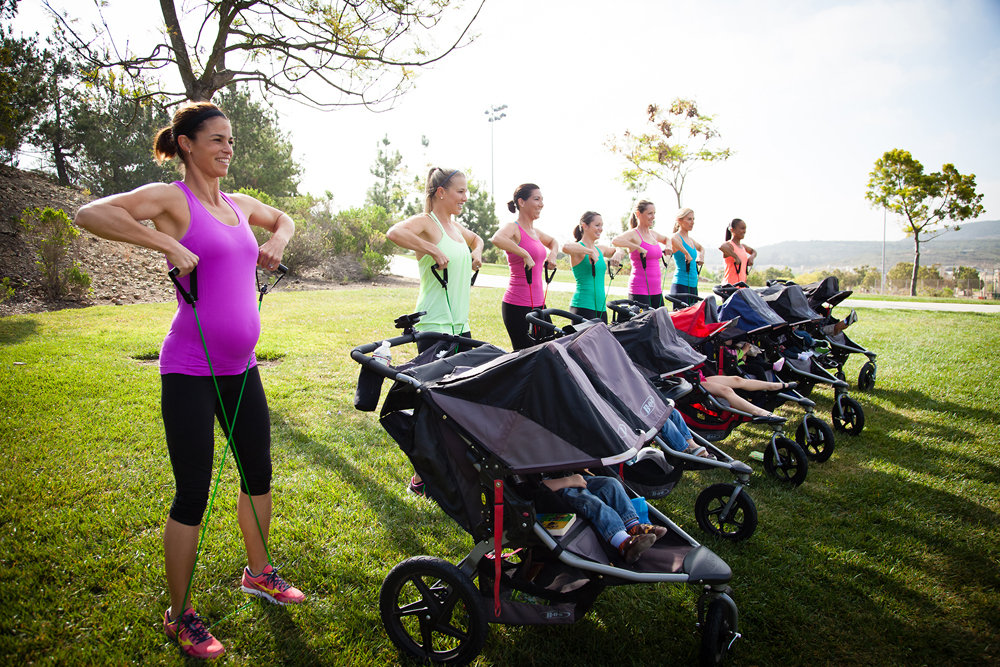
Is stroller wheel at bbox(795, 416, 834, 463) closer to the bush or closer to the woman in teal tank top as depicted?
the woman in teal tank top

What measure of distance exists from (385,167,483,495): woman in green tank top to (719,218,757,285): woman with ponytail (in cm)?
482

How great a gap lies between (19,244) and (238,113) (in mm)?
12462

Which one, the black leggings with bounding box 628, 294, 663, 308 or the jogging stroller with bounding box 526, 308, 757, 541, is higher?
→ the black leggings with bounding box 628, 294, 663, 308

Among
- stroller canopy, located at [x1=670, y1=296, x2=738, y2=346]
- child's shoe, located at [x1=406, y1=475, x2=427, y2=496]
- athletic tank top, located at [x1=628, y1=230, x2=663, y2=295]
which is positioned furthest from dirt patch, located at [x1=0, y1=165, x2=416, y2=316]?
stroller canopy, located at [x1=670, y1=296, x2=738, y2=346]

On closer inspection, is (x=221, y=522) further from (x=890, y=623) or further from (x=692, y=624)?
(x=890, y=623)

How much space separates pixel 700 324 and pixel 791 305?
155cm

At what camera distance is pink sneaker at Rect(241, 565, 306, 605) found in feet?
8.42

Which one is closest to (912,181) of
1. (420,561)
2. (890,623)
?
(890,623)

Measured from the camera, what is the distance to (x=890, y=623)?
2561mm

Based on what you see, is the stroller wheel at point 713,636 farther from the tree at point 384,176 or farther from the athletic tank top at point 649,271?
the tree at point 384,176

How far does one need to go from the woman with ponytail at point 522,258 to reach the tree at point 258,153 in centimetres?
2164

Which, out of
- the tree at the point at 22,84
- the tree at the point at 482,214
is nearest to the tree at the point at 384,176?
the tree at the point at 482,214

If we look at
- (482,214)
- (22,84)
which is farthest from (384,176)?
(22,84)

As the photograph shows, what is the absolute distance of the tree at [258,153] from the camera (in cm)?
2358
